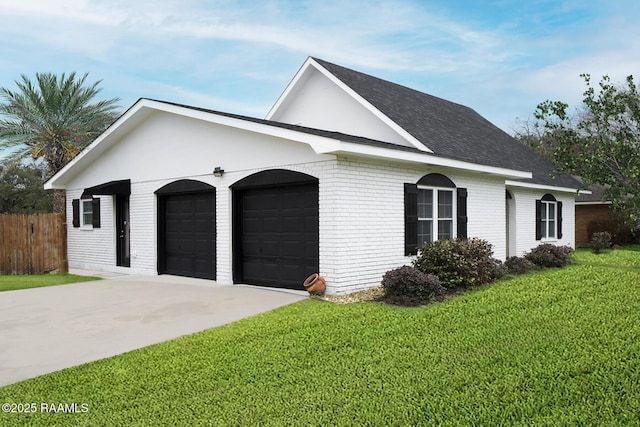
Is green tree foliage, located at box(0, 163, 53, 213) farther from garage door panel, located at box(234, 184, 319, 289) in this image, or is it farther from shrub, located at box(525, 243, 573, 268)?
shrub, located at box(525, 243, 573, 268)

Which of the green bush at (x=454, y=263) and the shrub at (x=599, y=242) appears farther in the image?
the shrub at (x=599, y=242)

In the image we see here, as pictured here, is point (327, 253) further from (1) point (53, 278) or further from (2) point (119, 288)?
(1) point (53, 278)

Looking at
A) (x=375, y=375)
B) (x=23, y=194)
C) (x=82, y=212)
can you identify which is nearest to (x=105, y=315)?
(x=375, y=375)

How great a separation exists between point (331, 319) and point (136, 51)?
42.3 feet

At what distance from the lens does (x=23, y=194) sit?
33469 mm

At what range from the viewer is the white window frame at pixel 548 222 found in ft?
62.5

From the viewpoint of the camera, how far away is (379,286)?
10500 millimetres

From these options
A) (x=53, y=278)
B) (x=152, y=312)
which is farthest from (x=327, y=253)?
(x=53, y=278)

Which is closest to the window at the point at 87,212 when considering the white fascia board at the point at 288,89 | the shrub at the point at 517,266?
the white fascia board at the point at 288,89

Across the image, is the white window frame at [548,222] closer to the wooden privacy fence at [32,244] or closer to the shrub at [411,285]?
the shrub at [411,285]

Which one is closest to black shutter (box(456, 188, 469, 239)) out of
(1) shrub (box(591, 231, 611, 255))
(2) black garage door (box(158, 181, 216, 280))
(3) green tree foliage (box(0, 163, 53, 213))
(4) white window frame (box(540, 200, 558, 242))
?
(2) black garage door (box(158, 181, 216, 280))

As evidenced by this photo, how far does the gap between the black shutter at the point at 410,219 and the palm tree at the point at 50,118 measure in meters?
16.7

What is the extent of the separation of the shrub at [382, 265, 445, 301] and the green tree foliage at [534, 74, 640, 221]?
3.06 meters

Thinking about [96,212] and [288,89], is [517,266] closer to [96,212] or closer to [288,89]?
[288,89]
